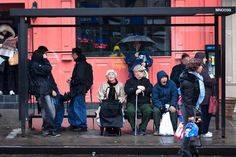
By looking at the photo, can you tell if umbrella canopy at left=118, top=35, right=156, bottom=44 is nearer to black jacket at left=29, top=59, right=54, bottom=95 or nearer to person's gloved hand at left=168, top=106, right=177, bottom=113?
person's gloved hand at left=168, top=106, right=177, bottom=113

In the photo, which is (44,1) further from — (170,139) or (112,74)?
(170,139)

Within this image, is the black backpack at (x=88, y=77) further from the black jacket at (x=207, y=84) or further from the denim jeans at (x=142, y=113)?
the black jacket at (x=207, y=84)

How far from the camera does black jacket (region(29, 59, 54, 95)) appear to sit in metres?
11.0

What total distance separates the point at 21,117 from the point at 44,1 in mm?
5060

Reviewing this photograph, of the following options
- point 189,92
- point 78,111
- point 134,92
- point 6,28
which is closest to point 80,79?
point 78,111

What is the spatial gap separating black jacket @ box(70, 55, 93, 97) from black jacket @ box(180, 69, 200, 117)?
323 cm

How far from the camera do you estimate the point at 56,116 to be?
1173 centimetres

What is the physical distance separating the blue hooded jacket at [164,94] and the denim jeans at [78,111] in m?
1.51

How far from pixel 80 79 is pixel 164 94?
5.77ft

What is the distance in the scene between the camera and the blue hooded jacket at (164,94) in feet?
37.5

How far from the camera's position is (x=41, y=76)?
11141mm

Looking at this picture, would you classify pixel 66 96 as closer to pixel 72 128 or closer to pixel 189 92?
pixel 72 128

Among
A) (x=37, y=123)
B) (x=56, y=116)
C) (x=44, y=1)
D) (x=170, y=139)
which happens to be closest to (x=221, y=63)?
(x=170, y=139)

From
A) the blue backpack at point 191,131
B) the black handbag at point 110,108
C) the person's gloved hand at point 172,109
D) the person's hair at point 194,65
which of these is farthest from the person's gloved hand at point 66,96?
the blue backpack at point 191,131
